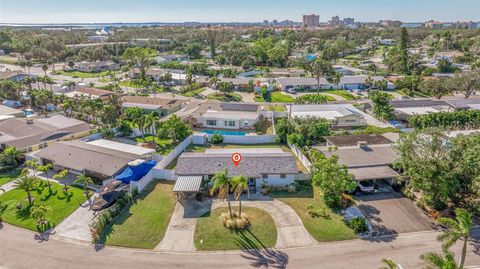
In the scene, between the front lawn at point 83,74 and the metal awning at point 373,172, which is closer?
the metal awning at point 373,172

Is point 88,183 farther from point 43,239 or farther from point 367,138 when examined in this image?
point 367,138

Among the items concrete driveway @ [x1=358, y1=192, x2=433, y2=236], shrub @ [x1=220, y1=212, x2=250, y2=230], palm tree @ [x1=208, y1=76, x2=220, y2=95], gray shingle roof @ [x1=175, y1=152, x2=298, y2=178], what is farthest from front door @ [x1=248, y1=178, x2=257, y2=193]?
palm tree @ [x1=208, y1=76, x2=220, y2=95]

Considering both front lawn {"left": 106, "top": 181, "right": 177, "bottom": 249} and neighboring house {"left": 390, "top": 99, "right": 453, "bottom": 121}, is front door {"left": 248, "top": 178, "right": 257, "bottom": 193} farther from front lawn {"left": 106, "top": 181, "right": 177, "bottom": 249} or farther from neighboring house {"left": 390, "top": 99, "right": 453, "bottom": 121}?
neighboring house {"left": 390, "top": 99, "right": 453, "bottom": 121}

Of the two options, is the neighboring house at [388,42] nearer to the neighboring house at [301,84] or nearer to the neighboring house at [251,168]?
the neighboring house at [301,84]

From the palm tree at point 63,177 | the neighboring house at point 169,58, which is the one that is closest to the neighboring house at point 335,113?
the palm tree at point 63,177

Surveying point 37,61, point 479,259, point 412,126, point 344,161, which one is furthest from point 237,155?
point 37,61
